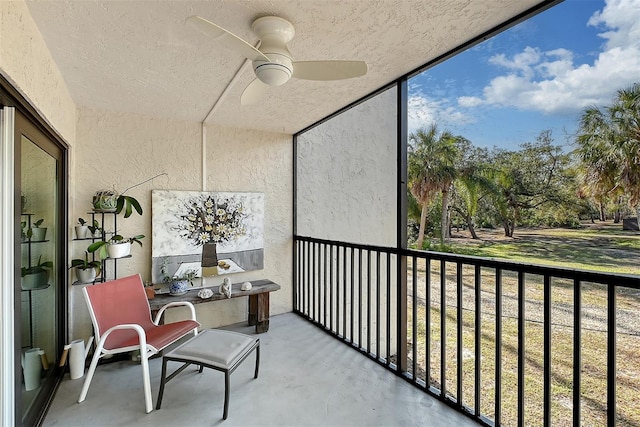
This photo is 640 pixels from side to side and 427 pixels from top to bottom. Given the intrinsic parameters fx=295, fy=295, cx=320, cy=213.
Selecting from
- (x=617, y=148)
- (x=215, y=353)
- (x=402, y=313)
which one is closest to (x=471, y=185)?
(x=617, y=148)

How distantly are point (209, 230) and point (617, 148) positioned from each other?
3522 mm

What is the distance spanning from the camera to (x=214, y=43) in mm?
1819

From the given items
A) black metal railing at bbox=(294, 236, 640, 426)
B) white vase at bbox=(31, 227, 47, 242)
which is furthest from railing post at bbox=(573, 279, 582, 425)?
white vase at bbox=(31, 227, 47, 242)

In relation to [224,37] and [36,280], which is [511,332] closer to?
[224,37]

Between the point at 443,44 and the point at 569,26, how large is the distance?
212 centimetres

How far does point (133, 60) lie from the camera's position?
2.01m

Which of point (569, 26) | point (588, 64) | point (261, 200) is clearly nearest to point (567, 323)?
point (588, 64)

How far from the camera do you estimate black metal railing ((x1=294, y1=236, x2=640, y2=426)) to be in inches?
58.1

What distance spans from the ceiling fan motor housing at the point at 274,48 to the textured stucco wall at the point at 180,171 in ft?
6.78

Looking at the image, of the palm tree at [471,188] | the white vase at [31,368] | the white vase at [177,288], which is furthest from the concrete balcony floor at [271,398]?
the palm tree at [471,188]

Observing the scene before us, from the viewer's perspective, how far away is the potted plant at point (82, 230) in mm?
2676

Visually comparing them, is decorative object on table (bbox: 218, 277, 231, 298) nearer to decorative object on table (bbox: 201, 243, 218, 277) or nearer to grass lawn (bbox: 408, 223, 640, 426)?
decorative object on table (bbox: 201, 243, 218, 277)

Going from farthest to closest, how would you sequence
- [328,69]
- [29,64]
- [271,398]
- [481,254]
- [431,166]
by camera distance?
[431,166], [481,254], [271,398], [328,69], [29,64]

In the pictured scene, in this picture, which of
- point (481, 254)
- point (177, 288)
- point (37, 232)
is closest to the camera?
point (37, 232)
